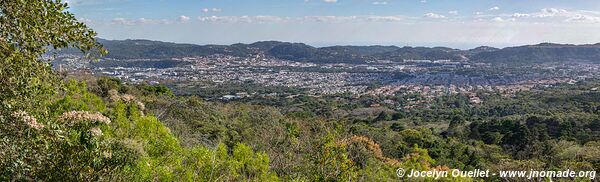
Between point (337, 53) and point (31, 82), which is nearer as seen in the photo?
point (31, 82)

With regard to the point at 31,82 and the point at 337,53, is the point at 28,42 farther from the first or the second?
the point at 337,53

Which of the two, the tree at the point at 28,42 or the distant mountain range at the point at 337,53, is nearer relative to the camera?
the tree at the point at 28,42

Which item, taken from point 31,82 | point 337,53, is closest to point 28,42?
point 31,82

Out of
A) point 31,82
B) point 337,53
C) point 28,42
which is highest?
point 28,42

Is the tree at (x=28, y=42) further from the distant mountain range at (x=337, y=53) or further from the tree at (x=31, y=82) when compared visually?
the distant mountain range at (x=337, y=53)

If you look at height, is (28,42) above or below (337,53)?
above

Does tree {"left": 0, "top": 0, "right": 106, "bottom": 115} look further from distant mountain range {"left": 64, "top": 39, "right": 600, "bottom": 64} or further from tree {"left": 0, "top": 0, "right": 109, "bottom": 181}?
distant mountain range {"left": 64, "top": 39, "right": 600, "bottom": 64}

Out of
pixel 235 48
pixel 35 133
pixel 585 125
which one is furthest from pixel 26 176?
pixel 235 48

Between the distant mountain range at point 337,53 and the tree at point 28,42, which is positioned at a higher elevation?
the tree at point 28,42

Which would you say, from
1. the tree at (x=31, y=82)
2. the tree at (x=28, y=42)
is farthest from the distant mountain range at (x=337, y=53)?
the tree at (x=28, y=42)
